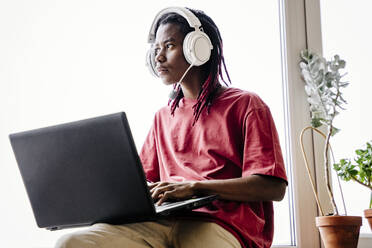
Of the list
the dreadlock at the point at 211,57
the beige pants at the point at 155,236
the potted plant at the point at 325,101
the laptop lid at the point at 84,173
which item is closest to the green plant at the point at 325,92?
the potted plant at the point at 325,101

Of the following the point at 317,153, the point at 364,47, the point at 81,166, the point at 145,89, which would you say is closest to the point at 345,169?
the point at 317,153

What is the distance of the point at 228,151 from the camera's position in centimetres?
135

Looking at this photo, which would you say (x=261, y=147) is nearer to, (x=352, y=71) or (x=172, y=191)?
(x=172, y=191)

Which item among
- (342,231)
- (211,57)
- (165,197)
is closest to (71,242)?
(165,197)

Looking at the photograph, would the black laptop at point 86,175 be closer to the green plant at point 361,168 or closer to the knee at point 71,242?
the knee at point 71,242

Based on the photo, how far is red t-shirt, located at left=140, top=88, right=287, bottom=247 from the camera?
1.25 metres

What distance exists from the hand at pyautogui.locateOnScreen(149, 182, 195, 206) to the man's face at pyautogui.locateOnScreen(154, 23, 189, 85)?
437 mm

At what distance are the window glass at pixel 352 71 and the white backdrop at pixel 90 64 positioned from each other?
0.76ft

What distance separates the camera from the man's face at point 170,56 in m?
1.51

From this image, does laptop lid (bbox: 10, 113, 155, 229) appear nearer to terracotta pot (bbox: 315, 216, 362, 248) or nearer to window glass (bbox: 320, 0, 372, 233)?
terracotta pot (bbox: 315, 216, 362, 248)

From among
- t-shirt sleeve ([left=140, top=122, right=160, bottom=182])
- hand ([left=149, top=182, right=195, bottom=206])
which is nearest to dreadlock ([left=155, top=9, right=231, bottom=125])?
t-shirt sleeve ([left=140, top=122, right=160, bottom=182])

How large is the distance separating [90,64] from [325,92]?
0.96 metres

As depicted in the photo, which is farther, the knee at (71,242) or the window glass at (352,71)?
the window glass at (352,71)

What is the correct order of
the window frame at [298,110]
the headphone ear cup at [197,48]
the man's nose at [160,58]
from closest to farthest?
the headphone ear cup at [197,48] → the man's nose at [160,58] → the window frame at [298,110]
